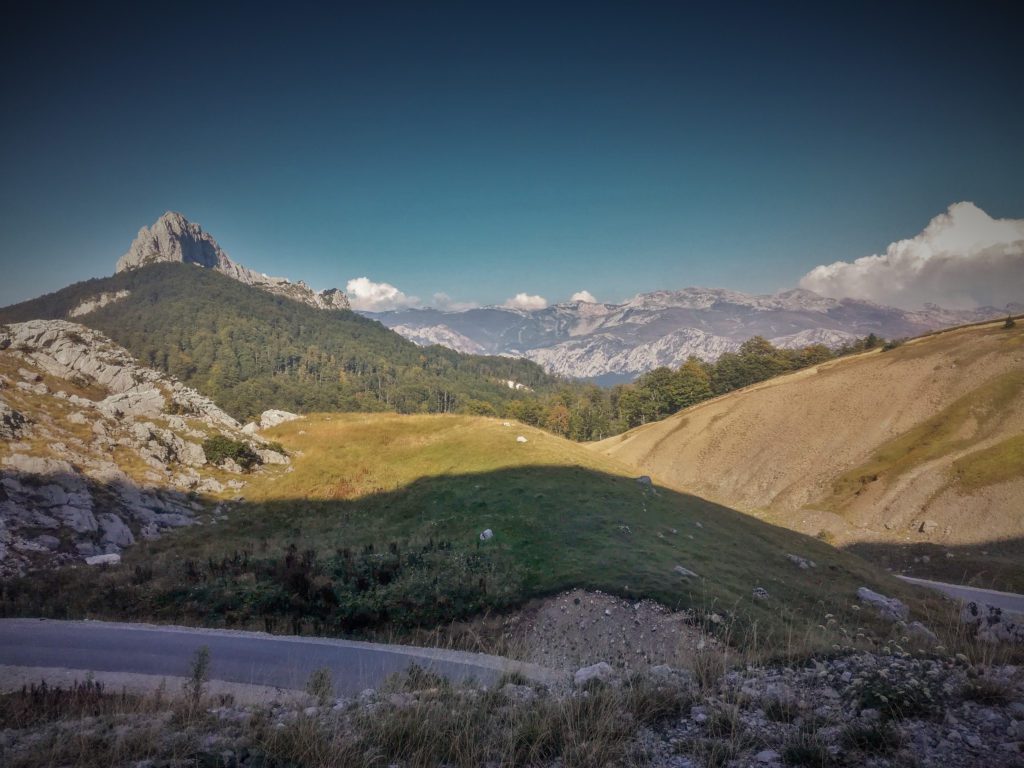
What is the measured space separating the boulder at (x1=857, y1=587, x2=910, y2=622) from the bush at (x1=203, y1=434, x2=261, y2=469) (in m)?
47.2

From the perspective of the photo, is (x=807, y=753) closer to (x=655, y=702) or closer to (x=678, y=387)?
(x=655, y=702)

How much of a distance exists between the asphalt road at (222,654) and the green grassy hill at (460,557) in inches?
75.6

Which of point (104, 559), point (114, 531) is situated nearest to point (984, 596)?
point (104, 559)

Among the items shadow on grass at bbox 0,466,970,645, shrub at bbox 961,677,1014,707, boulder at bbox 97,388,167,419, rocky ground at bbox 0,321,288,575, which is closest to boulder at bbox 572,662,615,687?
shrub at bbox 961,677,1014,707

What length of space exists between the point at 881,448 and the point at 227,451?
82.5 metres

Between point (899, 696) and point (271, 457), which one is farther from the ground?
point (899, 696)

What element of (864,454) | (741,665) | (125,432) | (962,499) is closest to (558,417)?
(864,454)

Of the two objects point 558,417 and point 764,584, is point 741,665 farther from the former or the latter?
point 558,417

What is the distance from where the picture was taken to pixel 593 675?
26.7ft

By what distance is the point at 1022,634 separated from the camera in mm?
9555

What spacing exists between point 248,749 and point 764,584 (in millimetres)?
22570

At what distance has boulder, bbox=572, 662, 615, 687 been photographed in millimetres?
7850

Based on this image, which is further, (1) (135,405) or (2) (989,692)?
(1) (135,405)

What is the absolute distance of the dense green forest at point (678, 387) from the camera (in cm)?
13300
